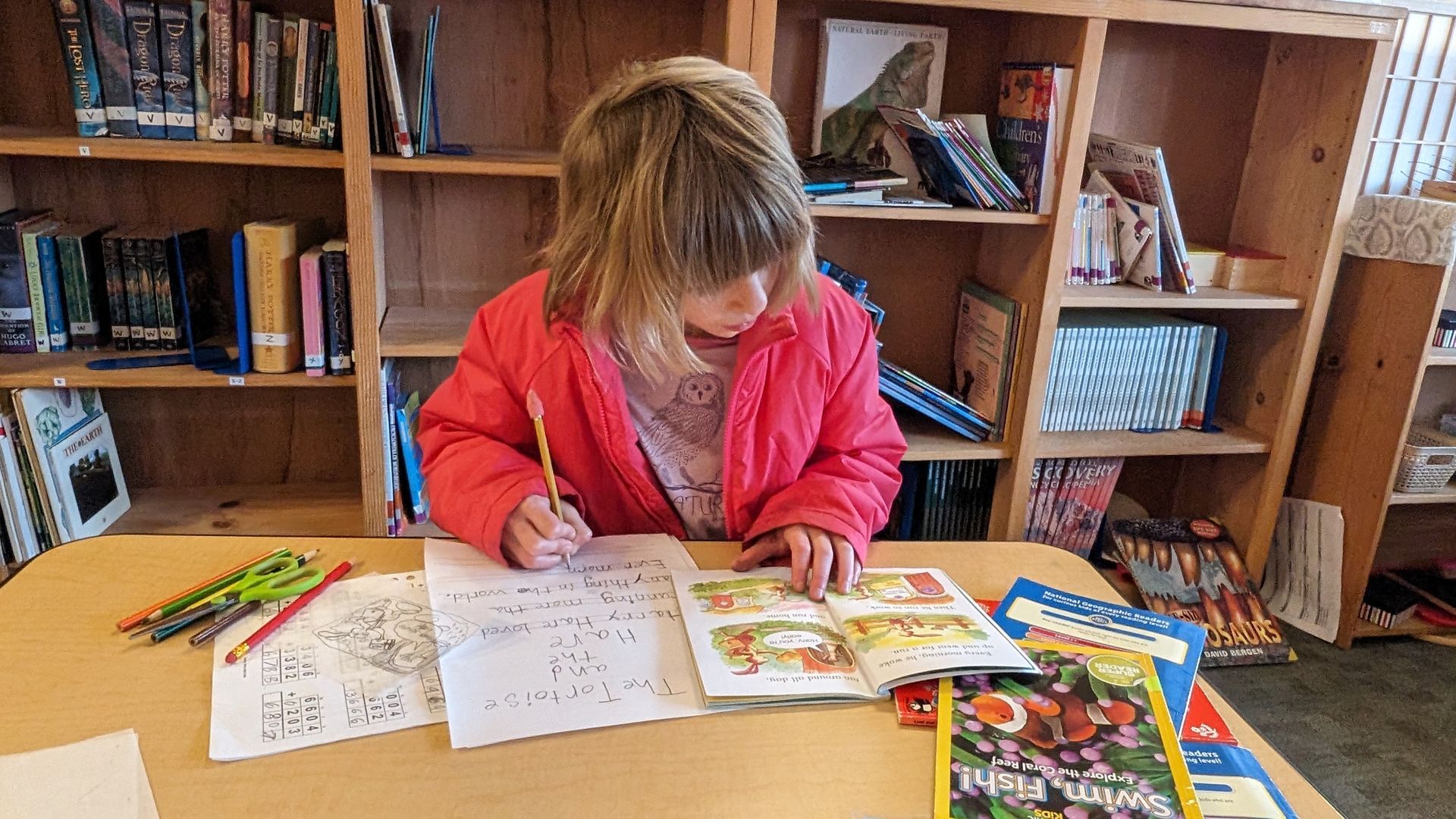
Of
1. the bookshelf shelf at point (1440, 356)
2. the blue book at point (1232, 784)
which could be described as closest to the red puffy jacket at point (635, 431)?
the blue book at point (1232, 784)

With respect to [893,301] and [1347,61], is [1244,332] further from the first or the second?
[893,301]

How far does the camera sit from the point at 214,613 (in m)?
0.83

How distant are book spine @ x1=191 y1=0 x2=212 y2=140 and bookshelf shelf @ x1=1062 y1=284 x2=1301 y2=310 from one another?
1.59m

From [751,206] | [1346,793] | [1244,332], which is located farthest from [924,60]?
[1346,793]

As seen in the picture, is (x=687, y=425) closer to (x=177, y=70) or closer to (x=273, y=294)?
(x=273, y=294)

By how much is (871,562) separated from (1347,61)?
1.62m

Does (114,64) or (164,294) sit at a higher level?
(114,64)

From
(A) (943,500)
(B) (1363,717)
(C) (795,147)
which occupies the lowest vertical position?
(B) (1363,717)

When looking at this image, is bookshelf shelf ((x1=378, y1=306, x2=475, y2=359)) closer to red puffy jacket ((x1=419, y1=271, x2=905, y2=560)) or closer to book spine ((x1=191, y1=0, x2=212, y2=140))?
book spine ((x1=191, y1=0, x2=212, y2=140))

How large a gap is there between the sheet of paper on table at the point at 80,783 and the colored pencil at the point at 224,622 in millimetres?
120

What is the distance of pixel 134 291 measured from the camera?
5.67ft

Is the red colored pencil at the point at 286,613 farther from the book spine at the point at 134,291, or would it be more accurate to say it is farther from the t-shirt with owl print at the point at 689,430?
the book spine at the point at 134,291

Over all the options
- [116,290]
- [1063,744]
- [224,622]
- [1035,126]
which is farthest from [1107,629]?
[116,290]

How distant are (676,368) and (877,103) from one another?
112 cm
